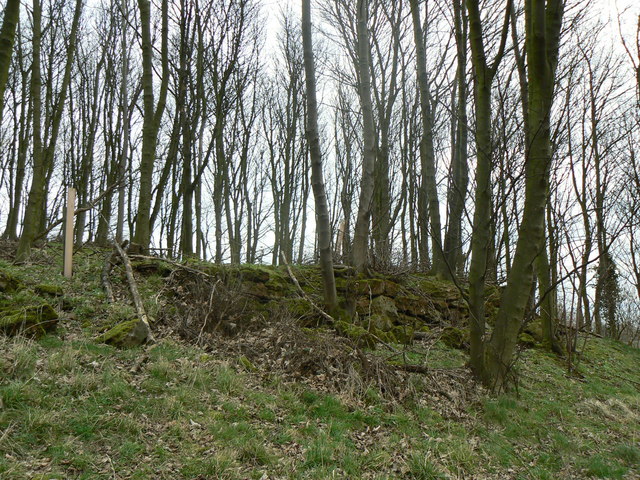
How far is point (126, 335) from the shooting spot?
530cm

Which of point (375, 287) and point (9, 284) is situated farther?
point (375, 287)

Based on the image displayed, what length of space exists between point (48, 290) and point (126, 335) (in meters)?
1.70

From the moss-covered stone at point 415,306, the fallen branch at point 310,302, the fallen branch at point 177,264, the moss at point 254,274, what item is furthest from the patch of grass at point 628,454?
the fallen branch at point 177,264

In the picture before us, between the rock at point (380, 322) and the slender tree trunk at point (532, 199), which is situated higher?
the slender tree trunk at point (532, 199)

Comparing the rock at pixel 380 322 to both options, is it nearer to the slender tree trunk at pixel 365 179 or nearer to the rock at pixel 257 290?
the slender tree trunk at pixel 365 179

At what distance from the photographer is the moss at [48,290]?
19.9 ft

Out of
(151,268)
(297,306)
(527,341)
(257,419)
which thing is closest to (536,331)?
(527,341)

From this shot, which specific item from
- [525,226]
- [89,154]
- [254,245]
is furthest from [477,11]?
[254,245]

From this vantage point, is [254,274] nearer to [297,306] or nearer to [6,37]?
[297,306]

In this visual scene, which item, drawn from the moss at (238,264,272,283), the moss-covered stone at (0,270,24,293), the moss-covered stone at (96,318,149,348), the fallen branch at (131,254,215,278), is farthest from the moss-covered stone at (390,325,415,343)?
the moss-covered stone at (0,270,24,293)

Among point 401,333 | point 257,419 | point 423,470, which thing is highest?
point 401,333

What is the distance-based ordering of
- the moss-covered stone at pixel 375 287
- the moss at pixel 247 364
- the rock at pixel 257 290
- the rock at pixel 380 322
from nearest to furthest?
the moss at pixel 247 364 → the rock at pixel 257 290 → the rock at pixel 380 322 → the moss-covered stone at pixel 375 287

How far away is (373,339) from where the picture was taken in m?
6.83

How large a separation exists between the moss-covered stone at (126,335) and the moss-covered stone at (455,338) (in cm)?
505
